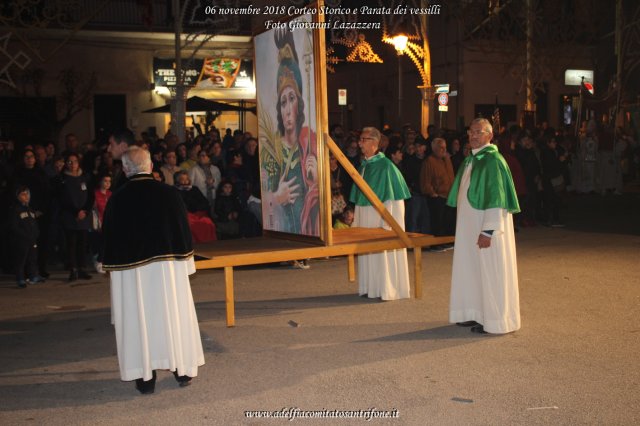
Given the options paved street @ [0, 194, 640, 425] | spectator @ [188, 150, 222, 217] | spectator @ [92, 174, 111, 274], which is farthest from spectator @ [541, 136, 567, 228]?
spectator @ [92, 174, 111, 274]

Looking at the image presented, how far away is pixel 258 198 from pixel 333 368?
20.6ft

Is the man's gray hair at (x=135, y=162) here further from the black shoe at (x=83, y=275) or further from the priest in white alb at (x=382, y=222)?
the black shoe at (x=83, y=275)

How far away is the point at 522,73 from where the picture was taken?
30078 mm

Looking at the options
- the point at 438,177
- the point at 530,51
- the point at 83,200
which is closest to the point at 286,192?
the point at 83,200

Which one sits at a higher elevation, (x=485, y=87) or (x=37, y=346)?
(x=485, y=87)

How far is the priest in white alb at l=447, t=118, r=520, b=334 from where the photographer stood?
7523 mm

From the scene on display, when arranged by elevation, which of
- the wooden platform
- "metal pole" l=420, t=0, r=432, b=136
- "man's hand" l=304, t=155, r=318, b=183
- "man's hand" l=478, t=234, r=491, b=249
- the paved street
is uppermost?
"metal pole" l=420, t=0, r=432, b=136

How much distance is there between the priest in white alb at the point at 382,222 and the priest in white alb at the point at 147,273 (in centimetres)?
356

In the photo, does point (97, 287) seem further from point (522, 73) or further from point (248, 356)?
point (522, 73)

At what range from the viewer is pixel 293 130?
822 centimetres

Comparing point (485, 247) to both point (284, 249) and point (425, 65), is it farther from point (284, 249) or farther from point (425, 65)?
point (425, 65)

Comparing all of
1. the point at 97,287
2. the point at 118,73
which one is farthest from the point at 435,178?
the point at 118,73

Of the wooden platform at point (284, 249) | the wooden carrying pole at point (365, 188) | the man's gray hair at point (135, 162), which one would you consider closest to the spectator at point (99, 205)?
the wooden platform at point (284, 249)

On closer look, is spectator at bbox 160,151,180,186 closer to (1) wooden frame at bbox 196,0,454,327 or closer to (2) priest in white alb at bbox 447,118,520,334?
(1) wooden frame at bbox 196,0,454,327
